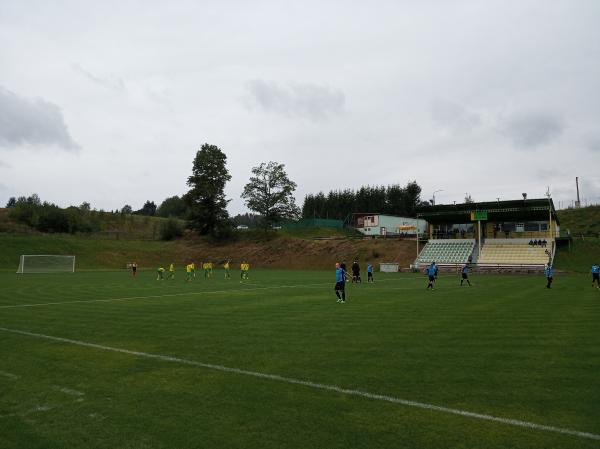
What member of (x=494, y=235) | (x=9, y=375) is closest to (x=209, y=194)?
(x=494, y=235)

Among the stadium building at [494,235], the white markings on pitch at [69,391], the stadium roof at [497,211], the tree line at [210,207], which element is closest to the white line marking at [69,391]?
the white markings on pitch at [69,391]

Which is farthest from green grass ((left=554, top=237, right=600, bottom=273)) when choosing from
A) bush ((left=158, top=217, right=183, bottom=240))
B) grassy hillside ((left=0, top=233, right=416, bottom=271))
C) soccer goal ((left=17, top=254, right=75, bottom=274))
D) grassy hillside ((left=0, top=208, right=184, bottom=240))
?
grassy hillside ((left=0, top=208, right=184, bottom=240))

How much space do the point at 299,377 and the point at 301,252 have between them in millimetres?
69881

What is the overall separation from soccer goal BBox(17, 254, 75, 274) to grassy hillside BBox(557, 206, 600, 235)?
260 feet

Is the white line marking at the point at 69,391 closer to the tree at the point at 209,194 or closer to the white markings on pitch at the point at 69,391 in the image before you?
the white markings on pitch at the point at 69,391

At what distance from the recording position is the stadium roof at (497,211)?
57.8 m

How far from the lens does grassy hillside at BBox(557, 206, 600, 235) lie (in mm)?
82363

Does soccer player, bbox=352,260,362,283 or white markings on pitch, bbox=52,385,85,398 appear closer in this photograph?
white markings on pitch, bbox=52,385,85,398

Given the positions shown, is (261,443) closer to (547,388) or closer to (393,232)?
(547,388)

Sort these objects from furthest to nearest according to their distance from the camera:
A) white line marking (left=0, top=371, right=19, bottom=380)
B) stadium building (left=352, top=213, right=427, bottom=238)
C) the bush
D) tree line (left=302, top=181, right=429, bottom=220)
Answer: tree line (left=302, top=181, right=429, bottom=220), the bush, stadium building (left=352, top=213, right=427, bottom=238), white line marking (left=0, top=371, right=19, bottom=380)

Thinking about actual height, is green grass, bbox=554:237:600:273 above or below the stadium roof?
below

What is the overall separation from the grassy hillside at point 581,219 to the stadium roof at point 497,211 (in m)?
24.1

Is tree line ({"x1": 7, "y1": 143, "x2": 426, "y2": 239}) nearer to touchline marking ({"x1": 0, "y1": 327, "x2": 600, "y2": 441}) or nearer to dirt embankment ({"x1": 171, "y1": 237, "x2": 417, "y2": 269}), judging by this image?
dirt embankment ({"x1": 171, "y1": 237, "x2": 417, "y2": 269})

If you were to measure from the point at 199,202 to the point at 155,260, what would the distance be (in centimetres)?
1417
